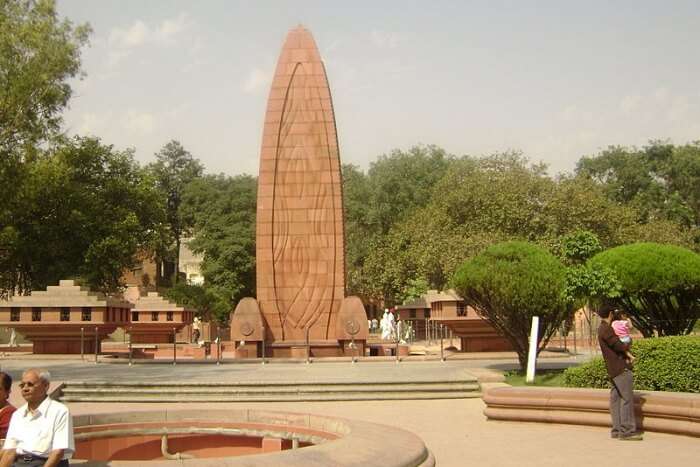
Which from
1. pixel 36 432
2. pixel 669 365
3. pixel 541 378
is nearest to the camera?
pixel 36 432

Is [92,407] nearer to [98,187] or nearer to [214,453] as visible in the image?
[214,453]

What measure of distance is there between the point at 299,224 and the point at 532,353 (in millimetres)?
11338

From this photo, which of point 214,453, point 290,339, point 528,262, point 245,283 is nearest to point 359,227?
point 245,283

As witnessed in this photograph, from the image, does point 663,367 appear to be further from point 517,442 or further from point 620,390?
point 517,442

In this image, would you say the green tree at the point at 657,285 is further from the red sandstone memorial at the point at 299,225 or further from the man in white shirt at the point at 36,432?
the man in white shirt at the point at 36,432

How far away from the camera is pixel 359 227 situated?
52188 millimetres

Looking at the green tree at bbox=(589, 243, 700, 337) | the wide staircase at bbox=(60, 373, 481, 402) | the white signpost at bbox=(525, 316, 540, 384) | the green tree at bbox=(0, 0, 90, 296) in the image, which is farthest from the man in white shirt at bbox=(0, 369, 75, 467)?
the green tree at bbox=(0, 0, 90, 296)

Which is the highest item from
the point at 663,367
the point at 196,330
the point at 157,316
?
the point at 157,316

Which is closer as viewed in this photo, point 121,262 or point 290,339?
point 290,339

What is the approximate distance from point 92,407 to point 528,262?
7832 millimetres

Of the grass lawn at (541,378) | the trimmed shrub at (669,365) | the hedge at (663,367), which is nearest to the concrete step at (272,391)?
the grass lawn at (541,378)

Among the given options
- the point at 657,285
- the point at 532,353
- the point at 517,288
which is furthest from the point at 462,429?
the point at 657,285

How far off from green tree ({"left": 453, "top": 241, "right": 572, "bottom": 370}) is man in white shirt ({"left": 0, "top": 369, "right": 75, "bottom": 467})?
9849 millimetres

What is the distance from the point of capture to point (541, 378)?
13.8 m
